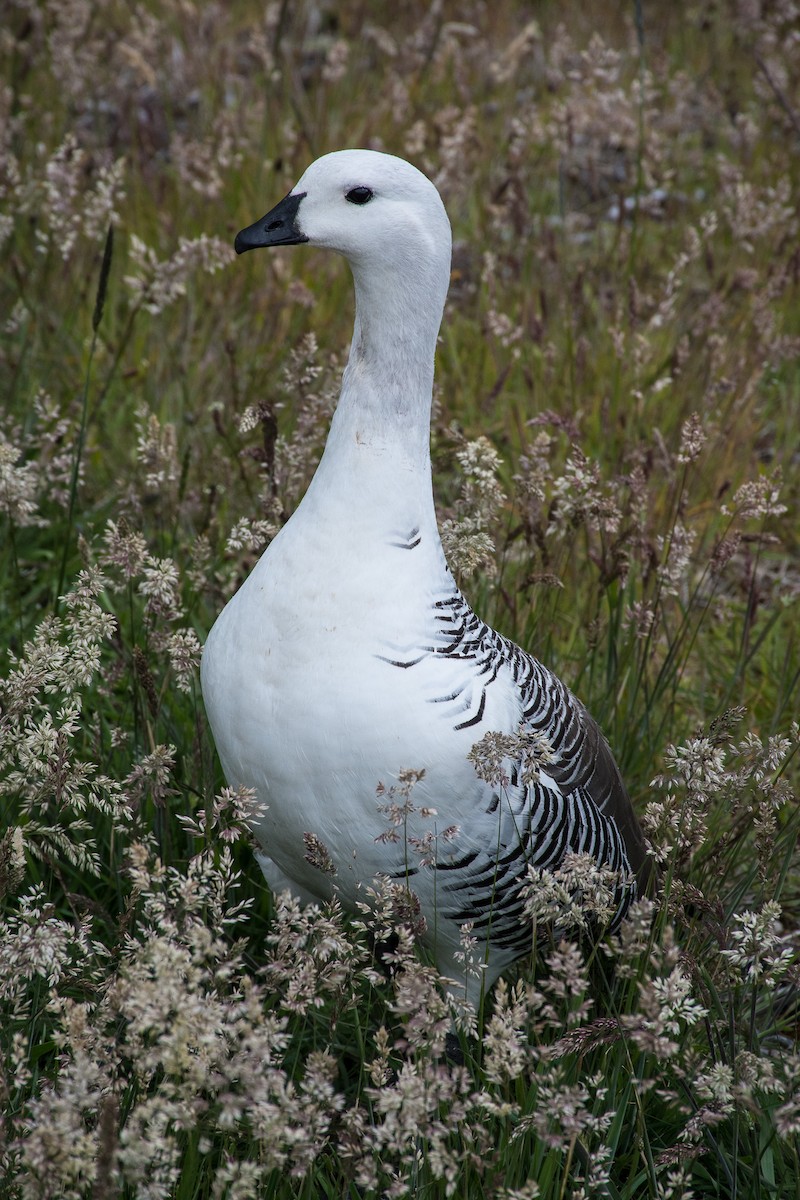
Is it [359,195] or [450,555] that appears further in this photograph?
[450,555]

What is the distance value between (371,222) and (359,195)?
0.06 meters

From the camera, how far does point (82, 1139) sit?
1548mm

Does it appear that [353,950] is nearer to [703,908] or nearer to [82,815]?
[703,908]

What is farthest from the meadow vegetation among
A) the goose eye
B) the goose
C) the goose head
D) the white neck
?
the goose eye

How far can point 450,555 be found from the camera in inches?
118

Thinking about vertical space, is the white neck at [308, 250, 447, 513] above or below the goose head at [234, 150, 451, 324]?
below

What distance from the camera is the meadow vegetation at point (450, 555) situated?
1.82 metres

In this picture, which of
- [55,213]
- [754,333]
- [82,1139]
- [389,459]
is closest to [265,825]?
[389,459]

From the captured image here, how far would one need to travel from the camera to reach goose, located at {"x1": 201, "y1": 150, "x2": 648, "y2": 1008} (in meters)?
2.44

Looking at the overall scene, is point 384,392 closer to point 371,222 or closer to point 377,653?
point 371,222

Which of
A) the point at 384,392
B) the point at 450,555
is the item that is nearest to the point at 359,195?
the point at 384,392

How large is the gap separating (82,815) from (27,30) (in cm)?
414

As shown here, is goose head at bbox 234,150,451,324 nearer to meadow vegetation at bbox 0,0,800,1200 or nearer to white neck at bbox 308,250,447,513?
white neck at bbox 308,250,447,513

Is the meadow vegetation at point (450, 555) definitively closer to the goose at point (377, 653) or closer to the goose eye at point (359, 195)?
the goose at point (377, 653)
